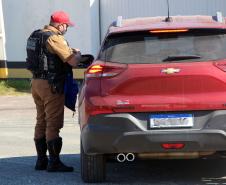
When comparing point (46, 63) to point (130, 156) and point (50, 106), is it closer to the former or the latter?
point (50, 106)

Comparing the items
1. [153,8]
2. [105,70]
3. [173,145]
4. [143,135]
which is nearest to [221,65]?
[173,145]

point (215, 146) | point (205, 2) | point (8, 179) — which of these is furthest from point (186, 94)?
point (205, 2)

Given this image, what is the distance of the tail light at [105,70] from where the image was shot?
6.26 metres

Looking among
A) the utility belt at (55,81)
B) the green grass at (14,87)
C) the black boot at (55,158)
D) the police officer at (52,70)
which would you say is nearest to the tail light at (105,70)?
the police officer at (52,70)

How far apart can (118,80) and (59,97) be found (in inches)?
53.2

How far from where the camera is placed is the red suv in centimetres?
607

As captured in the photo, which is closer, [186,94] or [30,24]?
[186,94]

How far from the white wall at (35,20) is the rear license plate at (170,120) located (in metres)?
12.4

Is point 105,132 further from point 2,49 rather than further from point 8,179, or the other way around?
point 2,49

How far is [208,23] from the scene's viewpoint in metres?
6.56

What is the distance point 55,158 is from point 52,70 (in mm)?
1001

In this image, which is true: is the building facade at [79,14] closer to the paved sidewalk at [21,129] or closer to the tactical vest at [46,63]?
the paved sidewalk at [21,129]

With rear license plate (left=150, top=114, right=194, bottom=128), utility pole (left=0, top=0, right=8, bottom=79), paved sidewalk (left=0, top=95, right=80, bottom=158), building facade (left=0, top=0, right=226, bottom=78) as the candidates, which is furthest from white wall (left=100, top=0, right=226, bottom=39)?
rear license plate (left=150, top=114, right=194, bottom=128)

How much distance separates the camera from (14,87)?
17781 mm
